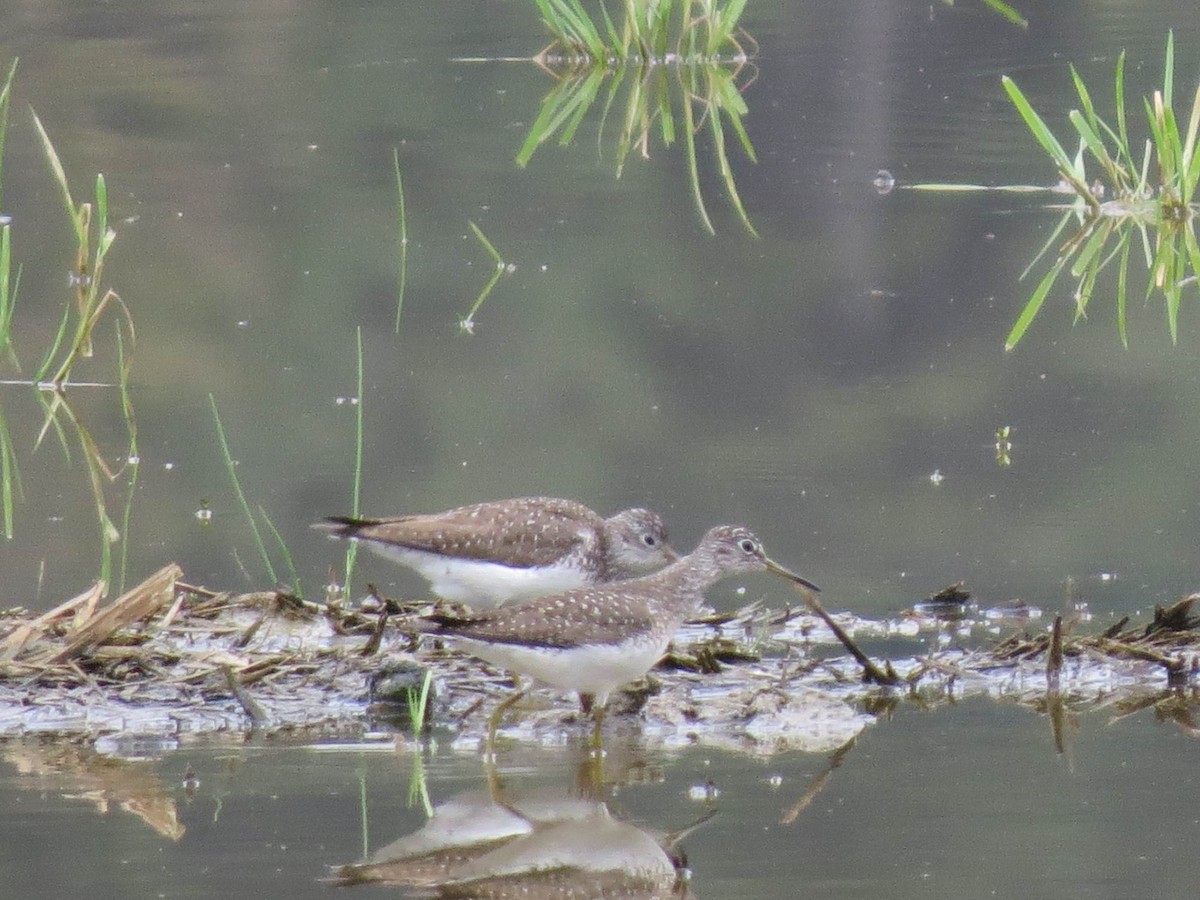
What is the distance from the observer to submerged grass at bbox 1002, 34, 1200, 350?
32.0ft

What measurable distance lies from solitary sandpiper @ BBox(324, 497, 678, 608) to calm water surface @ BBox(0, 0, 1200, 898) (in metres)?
0.57

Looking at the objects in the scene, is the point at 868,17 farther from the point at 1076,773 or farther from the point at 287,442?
the point at 1076,773

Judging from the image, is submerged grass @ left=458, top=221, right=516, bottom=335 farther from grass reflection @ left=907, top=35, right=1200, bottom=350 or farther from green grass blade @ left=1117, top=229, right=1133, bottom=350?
green grass blade @ left=1117, top=229, right=1133, bottom=350

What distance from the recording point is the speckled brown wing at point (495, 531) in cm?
628

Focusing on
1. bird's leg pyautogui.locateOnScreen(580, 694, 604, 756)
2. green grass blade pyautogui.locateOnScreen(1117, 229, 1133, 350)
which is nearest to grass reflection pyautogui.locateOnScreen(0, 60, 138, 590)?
bird's leg pyautogui.locateOnScreen(580, 694, 604, 756)

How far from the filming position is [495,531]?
20.8 ft

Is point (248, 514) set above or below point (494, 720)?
above

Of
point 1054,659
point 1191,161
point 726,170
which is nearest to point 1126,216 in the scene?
point 1191,161

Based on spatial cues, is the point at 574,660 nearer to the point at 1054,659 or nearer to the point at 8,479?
the point at 1054,659

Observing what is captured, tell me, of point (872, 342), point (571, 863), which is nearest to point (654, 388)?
point (872, 342)

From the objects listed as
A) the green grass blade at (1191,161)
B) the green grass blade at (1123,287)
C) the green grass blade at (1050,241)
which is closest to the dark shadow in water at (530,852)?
the green grass blade at (1123,287)

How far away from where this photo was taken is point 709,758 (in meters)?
5.07

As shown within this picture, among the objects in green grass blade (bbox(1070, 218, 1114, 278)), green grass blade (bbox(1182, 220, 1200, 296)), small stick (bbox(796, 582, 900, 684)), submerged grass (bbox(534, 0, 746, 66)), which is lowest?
small stick (bbox(796, 582, 900, 684))

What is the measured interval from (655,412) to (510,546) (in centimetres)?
261
